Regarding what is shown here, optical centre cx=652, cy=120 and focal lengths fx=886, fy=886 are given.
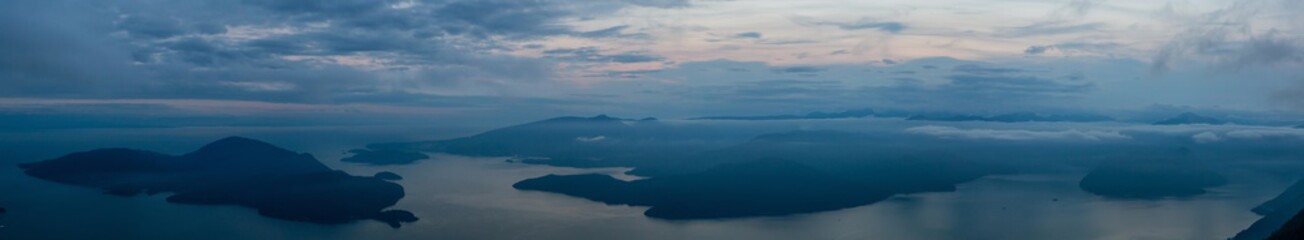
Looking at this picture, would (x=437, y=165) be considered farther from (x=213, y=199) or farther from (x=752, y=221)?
(x=752, y=221)

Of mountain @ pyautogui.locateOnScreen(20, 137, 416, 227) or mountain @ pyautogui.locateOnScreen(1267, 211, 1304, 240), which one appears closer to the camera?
mountain @ pyautogui.locateOnScreen(1267, 211, 1304, 240)

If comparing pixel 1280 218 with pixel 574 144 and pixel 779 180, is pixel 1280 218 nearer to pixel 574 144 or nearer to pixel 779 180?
pixel 779 180

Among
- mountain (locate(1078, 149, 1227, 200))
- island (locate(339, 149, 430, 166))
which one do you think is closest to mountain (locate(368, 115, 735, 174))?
island (locate(339, 149, 430, 166))

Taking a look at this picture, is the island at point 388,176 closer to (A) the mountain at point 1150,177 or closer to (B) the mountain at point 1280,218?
(B) the mountain at point 1280,218

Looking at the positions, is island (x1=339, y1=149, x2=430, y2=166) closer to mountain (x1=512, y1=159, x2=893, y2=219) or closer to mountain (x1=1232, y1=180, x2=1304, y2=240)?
mountain (x1=512, y1=159, x2=893, y2=219)

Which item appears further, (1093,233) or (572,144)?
(572,144)

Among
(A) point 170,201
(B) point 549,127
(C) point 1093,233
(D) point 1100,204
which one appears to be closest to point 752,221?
(C) point 1093,233

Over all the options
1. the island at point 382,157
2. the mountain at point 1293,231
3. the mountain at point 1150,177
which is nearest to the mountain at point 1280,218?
the mountain at point 1293,231
